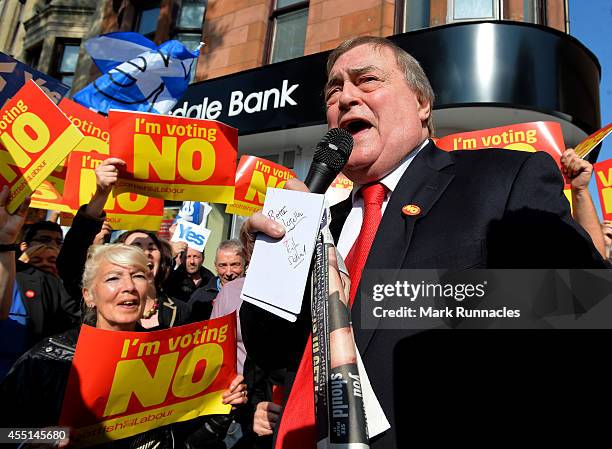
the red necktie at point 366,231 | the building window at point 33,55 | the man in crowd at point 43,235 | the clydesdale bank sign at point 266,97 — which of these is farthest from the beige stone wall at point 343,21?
the building window at point 33,55

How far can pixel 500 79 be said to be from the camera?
6.56m

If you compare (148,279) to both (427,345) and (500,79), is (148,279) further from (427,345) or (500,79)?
(500,79)

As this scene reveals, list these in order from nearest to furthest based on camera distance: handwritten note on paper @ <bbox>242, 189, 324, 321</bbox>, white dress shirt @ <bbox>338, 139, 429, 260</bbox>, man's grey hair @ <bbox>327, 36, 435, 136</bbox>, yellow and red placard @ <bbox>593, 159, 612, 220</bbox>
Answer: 1. handwritten note on paper @ <bbox>242, 189, 324, 321</bbox>
2. white dress shirt @ <bbox>338, 139, 429, 260</bbox>
3. man's grey hair @ <bbox>327, 36, 435, 136</bbox>
4. yellow and red placard @ <bbox>593, 159, 612, 220</bbox>

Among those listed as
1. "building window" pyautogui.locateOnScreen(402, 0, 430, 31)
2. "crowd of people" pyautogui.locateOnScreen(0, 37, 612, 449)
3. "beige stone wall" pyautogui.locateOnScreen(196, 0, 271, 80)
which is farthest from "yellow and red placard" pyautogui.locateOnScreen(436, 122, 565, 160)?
"beige stone wall" pyautogui.locateOnScreen(196, 0, 271, 80)

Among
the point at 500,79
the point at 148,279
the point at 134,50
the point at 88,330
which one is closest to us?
the point at 88,330

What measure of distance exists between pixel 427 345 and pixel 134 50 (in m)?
5.45

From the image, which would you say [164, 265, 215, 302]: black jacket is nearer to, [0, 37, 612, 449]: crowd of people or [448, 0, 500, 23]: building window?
[0, 37, 612, 449]: crowd of people

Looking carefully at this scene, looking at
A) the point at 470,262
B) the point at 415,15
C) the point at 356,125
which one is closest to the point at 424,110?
the point at 356,125

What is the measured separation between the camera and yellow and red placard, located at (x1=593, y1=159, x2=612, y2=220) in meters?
4.44

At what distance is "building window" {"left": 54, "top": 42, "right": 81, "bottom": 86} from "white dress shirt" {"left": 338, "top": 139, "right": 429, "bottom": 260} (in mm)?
17599

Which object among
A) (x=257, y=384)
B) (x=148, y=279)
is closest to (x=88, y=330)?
(x=148, y=279)

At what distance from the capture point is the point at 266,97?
8.34 m

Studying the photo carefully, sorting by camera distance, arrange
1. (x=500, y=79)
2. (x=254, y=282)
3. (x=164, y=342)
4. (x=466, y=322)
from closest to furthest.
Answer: (x=254, y=282) < (x=466, y=322) < (x=164, y=342) < (x=500, y=79)

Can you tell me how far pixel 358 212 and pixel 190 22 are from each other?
1162 cm
